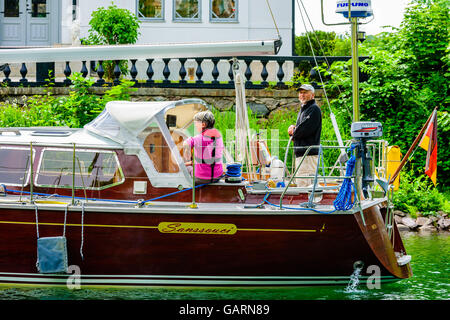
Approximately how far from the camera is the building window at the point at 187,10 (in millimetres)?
21719

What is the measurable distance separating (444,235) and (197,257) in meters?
6.57

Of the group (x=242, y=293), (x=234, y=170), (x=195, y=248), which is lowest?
(x=242, y=293)

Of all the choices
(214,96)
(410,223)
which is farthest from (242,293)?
(214,96)

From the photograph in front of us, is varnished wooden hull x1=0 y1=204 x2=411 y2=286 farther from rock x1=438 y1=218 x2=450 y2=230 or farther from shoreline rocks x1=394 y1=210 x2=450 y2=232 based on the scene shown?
rock x1=438 y1=218 x2=450 y2=230

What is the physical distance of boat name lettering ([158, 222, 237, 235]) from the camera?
29.9 feet

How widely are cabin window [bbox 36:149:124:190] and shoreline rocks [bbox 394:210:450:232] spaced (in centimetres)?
695

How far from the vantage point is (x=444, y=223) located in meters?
14.8

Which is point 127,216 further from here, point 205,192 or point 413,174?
point 413,174

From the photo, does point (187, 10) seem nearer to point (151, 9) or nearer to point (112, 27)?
point (151, 9)

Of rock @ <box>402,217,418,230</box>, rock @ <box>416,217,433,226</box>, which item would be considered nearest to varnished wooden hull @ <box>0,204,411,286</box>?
rock @ <box>402,217,418,230</box>

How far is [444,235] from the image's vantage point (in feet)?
46.7

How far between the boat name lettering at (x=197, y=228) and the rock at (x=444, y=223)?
6.85m

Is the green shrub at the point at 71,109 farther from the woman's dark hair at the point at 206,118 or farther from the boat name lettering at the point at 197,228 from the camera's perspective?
the boat name lettering at the point at 197,228

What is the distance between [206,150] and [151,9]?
13.0 metres
